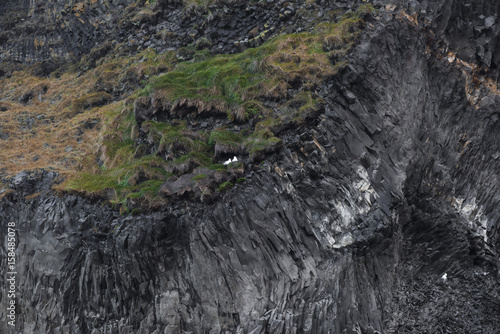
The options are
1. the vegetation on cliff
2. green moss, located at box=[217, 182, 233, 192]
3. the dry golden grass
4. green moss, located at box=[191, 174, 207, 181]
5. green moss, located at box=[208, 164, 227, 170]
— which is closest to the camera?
green moss, located at box=[217, 182, 233, 192]

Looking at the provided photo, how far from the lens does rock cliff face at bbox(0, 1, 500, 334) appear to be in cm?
1527

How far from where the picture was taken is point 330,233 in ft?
52.7

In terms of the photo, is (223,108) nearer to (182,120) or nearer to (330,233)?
(182,120)

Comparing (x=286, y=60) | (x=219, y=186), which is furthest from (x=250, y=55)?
(x=219, y=186)

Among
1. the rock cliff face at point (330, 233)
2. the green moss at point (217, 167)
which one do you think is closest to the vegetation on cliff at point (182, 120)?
the green moss at point (217, 167)

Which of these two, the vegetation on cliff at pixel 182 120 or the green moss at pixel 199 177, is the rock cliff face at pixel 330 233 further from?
the green moss at pixel 199 177

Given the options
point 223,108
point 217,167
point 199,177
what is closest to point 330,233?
point 217,167

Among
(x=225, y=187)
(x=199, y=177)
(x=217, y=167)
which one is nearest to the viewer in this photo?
(x=225, y=187)

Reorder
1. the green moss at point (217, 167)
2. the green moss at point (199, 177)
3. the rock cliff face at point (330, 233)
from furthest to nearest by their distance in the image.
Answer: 1. the green moss at point (217, 167)
2. the green moss at point (199, 177)
3. the rock cliff face at point (330, 233)

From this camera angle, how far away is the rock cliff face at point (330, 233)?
1527 centimetres

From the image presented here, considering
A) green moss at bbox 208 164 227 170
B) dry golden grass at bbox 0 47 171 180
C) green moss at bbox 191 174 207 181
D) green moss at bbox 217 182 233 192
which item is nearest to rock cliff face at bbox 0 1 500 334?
green moss at bbox 217 182 233 192

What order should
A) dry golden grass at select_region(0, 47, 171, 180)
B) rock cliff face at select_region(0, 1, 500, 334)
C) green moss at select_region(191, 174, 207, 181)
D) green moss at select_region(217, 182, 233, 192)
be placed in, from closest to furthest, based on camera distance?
rock cliff face at select_region(0, 1, 500, 334) → green moss at select_region(217, 182, 233, 192) → green moss at select_region(191, 174, 207, 181) → dry golden grass at select_region(0, 47, 171, 180)

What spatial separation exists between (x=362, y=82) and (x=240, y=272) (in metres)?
9.60

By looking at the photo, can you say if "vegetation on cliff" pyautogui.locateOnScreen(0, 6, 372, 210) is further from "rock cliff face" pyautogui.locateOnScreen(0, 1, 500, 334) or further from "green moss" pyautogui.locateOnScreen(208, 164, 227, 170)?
"rock cliff face" pyautogui.locateOnScreen(0, 1, 500, 334)
